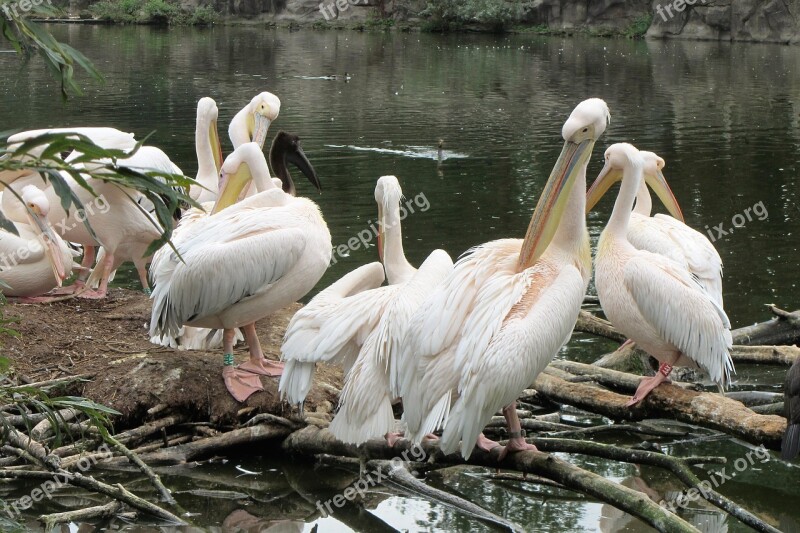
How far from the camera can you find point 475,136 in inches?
757

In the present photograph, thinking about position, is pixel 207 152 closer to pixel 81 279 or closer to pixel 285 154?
pixel 285 154

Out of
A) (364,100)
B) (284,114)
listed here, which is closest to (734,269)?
(284,114)

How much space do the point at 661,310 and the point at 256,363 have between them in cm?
226

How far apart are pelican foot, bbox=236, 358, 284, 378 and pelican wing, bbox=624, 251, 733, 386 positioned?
2027 millimetres

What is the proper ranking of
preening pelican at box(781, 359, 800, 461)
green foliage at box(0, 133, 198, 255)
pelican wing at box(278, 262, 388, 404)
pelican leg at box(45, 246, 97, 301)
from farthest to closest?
pelican leg at box(45, 246, 97, 301)
pelican wing at box(278, 262, 388, 404)
preening pelican at box(781, 359, 800, 461)
green foliage at box(0, 133, 198, 255)

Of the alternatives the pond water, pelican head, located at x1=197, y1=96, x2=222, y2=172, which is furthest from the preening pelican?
pelican head, located at x1=197, y1=96, x2=222, y2=172

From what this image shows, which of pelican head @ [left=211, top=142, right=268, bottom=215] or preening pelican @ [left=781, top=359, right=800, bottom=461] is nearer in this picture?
preening pelican @ [left=781, top=359, right=800, bottom=461]

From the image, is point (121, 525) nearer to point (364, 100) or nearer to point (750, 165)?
point (750, 165)

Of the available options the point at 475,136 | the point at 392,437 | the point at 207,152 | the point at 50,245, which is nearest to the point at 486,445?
the point at 392,437

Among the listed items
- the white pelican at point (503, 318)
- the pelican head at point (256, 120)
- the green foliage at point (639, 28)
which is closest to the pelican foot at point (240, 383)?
the white pelican at point (503, 318)

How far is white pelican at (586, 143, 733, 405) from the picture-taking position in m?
5.39

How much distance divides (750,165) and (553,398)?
1192 centimetres

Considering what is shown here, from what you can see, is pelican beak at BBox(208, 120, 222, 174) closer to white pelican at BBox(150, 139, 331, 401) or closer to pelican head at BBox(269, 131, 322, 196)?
pelican head at BBox(269, 131, 322, 196)

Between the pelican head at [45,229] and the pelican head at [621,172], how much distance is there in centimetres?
347
